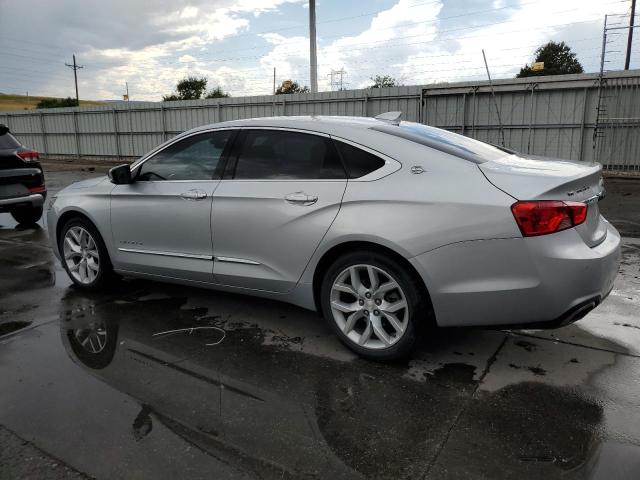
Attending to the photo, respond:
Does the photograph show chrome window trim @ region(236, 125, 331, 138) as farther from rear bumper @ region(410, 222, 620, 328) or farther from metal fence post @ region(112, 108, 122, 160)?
metal fence post @ region(112, 108, 122, 160)

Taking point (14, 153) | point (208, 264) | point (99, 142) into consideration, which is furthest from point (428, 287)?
point (99, 142)

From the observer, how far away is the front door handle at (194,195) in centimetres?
402

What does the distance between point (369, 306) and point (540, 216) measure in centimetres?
115

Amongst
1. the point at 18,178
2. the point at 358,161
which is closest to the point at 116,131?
the point at 18,178

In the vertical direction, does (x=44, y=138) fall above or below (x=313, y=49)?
below

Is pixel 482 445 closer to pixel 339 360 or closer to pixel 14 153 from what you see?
pixel 339 360

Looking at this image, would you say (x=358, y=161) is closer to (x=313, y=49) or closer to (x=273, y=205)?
(x=273, y=205)

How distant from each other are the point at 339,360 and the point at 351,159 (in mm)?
1324

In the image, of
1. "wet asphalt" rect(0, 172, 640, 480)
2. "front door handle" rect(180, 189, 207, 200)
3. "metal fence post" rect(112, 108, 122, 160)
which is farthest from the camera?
"metal fence post" rect(112, 108, 122, 160)

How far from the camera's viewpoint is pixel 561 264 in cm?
284

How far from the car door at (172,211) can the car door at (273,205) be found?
16 cm

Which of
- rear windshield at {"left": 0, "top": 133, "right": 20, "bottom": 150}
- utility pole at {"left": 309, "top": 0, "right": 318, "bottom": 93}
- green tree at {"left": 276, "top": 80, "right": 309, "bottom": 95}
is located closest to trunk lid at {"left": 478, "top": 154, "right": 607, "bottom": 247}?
rear windshield at {"left": 0, "top": 133, "right": 20, "bottom": 150}

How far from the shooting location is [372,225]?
3.19 metres

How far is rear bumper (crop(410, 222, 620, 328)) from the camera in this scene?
2842 millimetres
